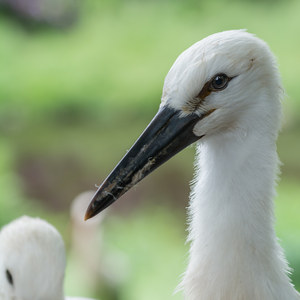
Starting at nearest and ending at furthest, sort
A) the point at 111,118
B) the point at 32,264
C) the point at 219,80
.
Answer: the point at 219,80 < the point at 32,264 < the point at 111,118

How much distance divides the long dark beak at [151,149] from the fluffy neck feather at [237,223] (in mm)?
83

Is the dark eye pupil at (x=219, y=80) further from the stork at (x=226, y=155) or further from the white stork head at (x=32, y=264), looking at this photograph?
the white stork head at (x=32, y=264)

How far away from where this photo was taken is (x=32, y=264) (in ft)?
7.37

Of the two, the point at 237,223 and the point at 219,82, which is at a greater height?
the point at 219,82

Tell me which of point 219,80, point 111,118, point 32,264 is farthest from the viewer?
point 111,118

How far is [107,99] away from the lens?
229 inches

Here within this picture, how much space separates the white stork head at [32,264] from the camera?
224 centimetres

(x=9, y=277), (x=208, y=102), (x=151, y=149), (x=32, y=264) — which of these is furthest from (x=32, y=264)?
(x=208, y=102)

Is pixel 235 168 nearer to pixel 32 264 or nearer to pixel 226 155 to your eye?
pixel 226 155

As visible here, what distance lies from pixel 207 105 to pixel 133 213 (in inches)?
121

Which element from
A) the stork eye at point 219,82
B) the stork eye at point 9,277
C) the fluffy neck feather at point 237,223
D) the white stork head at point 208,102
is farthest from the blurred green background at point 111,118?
the stork eye at point 219,82

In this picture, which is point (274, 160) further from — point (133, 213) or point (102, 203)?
point (133, 213)

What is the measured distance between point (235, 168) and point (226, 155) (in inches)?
1.5

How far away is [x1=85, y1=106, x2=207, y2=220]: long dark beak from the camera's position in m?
1.64
